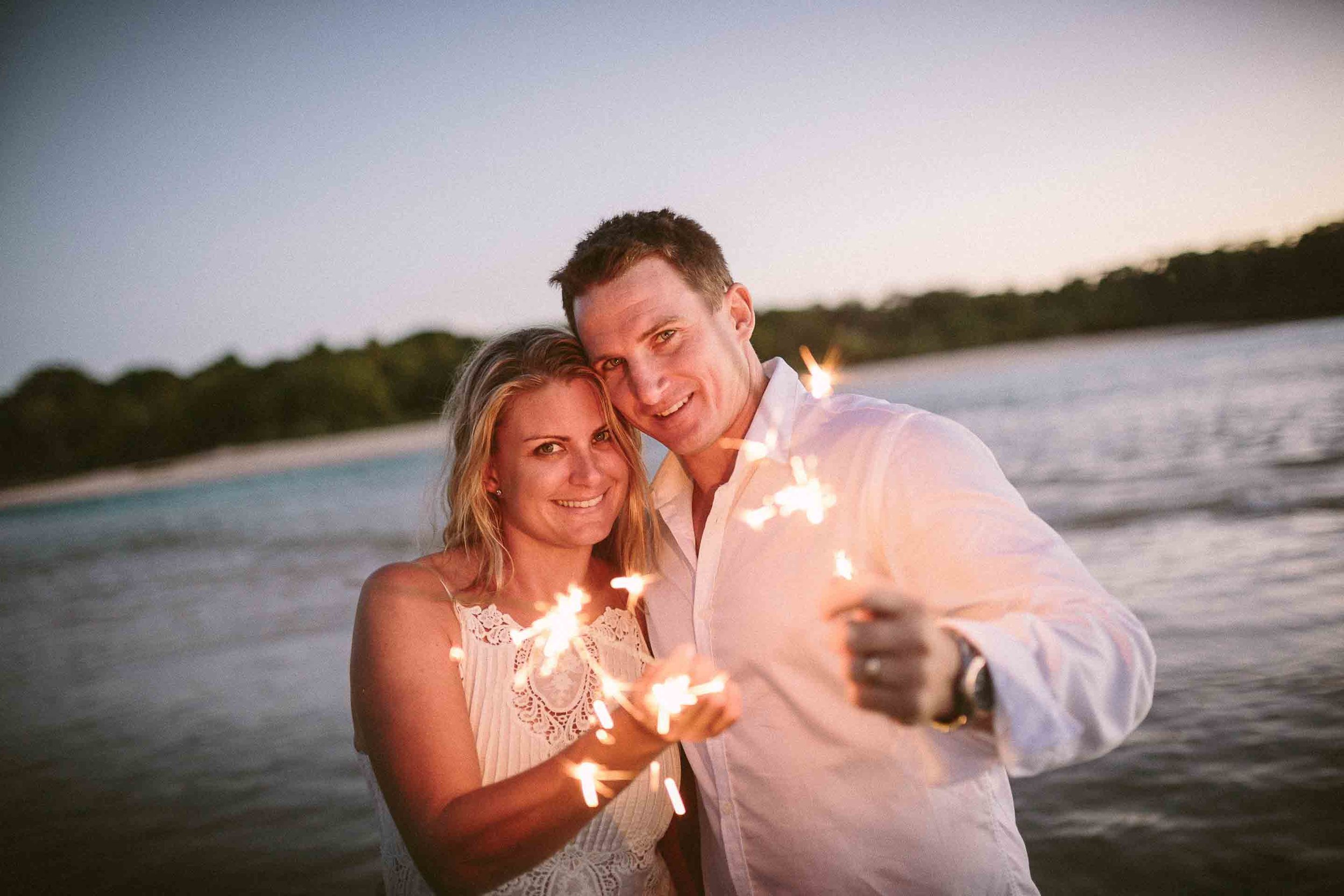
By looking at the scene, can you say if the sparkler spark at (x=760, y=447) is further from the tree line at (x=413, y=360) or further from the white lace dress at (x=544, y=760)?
the tree line at (x=413, y=360)

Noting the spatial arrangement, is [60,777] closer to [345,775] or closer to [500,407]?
[345,775]

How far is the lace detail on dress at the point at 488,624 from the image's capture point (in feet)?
10.9

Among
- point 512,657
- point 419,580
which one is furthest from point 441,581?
point 512,657

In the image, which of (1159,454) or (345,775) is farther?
(1159,454)

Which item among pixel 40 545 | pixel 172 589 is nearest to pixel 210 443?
A: pixel 40 545

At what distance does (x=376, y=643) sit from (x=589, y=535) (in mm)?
949

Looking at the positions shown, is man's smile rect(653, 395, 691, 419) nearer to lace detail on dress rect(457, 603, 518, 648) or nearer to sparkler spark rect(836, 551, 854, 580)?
sparkler spark rect(836, 551, 854, 580)

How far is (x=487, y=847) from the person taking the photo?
8.35 feet

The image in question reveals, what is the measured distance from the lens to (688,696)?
6.36 ft

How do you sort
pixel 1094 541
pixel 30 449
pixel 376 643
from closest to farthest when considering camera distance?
pixel 376 643, pixel 1094 541, pixel 30 449

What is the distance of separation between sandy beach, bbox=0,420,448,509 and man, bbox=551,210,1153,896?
3484 centimetres

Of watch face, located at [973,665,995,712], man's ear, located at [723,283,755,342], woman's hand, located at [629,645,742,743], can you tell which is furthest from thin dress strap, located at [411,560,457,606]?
watch face, located at [973,665,995,712]

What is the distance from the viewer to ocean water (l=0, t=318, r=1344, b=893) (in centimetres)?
507

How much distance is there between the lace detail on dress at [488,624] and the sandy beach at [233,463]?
113 ft
